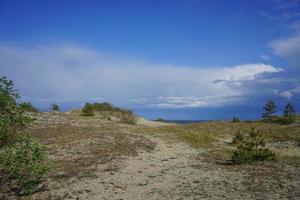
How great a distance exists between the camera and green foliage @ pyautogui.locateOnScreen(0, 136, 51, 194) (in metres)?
16.2

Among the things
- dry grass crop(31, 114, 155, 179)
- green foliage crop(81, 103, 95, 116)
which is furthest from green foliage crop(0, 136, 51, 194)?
green foliage crop(81, 103, 95, 116)

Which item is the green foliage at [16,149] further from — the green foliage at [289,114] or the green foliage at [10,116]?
the green foliage at [289,114]

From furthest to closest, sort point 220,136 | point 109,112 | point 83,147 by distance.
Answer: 1. point 109,112
2. point 220,136
3. point 83,147

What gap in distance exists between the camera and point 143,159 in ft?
84.5

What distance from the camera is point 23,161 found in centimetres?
1655

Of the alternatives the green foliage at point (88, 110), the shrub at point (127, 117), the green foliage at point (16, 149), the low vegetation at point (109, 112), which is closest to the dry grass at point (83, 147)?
the green foliage at point (16, 149)

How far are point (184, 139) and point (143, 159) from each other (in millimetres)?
10284

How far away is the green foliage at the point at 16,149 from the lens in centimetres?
1633

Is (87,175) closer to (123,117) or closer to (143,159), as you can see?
(143,159)

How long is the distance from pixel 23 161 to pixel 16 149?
560mm

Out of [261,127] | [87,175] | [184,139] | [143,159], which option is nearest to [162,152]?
[143,159]

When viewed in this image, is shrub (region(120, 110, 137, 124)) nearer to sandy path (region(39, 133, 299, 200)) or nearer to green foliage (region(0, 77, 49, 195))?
sandy path (region(39, 133, 299, 200))

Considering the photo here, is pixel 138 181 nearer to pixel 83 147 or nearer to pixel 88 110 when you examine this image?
pixel 83 147

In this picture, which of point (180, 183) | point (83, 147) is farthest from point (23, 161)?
point (83, 147)
